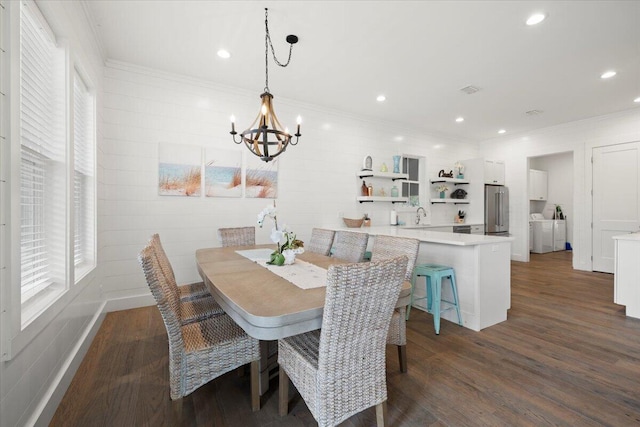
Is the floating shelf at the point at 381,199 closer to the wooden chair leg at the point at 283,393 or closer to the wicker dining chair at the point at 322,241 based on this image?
the wicker dining chair at the point at 322,241

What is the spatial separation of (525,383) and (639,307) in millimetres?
2331

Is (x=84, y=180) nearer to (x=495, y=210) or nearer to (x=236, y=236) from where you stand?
(x=236, y=236)

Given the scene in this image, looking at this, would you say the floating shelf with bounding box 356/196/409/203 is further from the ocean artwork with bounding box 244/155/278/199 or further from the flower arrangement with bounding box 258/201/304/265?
the flower arrangement with bounding box 258/201/304/265

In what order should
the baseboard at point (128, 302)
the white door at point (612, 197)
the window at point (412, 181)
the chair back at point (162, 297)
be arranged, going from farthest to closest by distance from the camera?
the window at point (412, 181) < the white door at point (612, 197) < the baseboard at point (128, 302) < the chair back at point (162, 297)

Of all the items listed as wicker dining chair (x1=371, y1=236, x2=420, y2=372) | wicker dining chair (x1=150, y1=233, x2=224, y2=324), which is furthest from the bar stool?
wicker dining chair (x1=150, y1=233, x2=224, y2=324)

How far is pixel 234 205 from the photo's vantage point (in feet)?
12.9

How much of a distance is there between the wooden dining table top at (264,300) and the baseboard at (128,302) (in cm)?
182

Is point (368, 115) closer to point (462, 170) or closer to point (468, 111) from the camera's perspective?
point (468, 111)

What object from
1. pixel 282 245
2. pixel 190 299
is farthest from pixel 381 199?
pixel 190 299

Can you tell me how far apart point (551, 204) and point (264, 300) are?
9.73 meters

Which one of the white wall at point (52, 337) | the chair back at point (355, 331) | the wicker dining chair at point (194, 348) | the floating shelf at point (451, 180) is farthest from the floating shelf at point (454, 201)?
the white wall at point (52, 337)

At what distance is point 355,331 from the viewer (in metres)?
1.28

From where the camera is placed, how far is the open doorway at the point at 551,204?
755 cm

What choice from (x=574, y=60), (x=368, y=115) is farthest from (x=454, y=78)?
(x=368, y=115)
